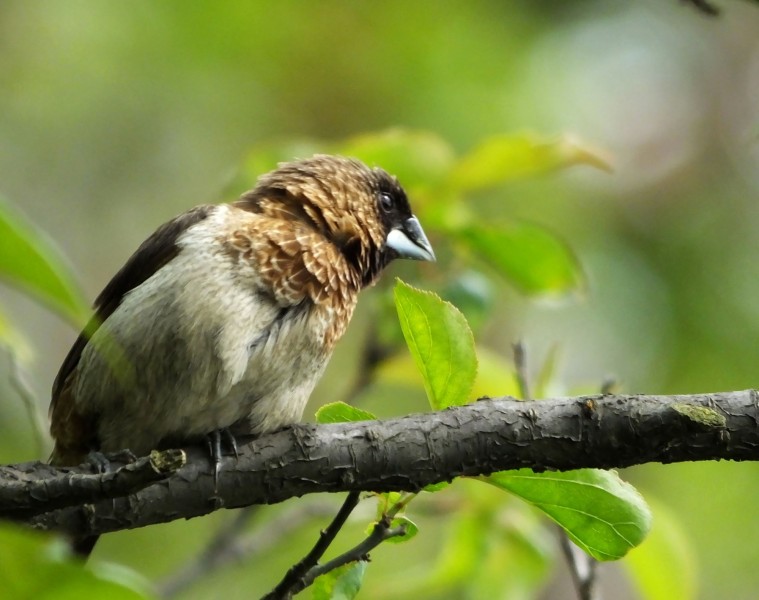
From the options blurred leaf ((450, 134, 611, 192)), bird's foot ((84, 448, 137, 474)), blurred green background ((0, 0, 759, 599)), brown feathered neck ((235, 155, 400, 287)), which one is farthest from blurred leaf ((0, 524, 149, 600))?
blurred green background ((0, 0, 759, 599))

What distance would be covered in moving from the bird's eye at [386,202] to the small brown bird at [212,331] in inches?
13.6

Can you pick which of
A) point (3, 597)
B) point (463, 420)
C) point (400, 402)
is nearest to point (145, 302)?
point (463, 420)

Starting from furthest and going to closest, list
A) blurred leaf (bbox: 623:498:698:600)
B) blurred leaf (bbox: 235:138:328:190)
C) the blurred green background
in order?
the blurred green background
blurred leaf (bbox: 235:138:328:190)
blurred leaf (bbox: 623:498:698:600)

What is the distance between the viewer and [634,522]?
2416 millimetres

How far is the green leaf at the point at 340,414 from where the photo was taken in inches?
103

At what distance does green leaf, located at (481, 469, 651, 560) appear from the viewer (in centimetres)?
242

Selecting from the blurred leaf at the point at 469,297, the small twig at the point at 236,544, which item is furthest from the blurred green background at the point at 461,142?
the blurred leaf at the point at 469,297

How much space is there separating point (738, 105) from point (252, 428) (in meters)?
7.52

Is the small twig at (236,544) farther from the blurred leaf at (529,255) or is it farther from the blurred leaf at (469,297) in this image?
the blurred leaf at (529,255)

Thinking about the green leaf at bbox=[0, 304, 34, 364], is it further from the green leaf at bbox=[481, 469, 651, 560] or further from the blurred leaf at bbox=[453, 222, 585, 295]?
the blurred leaf at bbox=[453, 222, 585, 295]

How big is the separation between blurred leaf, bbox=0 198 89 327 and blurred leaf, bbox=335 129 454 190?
9.82 feet

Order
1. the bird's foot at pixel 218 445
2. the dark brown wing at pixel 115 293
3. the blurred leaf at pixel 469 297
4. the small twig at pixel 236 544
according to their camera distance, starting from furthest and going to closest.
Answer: the small twig at pixel 236 544 < the blurred leaf at pixel 469 297 < the dark brown wing at pixel 115 293 < the bird's foot at pixel 218 445

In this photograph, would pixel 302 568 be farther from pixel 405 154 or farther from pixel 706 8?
pixel 405 154

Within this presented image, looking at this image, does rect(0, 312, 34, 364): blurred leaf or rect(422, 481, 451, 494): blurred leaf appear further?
rect(422, 481, 451, 494): blurred leaf
